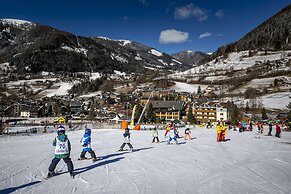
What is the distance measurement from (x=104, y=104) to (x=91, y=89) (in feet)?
186

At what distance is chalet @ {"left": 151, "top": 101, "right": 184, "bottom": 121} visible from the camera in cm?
8025

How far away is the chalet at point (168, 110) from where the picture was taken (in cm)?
8025

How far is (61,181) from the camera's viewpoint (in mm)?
6863

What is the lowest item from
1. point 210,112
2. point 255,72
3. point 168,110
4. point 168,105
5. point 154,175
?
point 154,175

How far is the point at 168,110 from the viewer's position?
80.9 meters

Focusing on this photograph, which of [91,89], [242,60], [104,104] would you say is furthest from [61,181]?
[242,60]

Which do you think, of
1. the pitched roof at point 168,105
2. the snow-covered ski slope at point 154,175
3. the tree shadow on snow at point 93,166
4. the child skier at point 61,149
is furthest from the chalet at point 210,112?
the child skier at point 61,149

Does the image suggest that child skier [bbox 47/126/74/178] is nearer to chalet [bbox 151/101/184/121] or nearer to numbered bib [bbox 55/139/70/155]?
numbered bib [bbox 55/139/70/155]

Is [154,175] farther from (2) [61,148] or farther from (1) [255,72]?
(1) [255,72]

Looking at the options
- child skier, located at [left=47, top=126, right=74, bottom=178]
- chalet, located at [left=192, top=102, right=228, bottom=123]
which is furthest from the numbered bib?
chalet, located at [left=192, top=102, right=228, bottom=123]

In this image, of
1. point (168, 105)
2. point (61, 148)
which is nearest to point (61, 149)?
point (61, 148)

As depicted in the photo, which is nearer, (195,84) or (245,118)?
(245,118)

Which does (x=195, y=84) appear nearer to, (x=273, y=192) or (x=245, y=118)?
(x=245, y=118)

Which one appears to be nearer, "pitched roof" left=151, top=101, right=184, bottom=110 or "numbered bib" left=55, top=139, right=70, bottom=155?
"numbered bib" left=55, top=139, right=70, bottom=155
